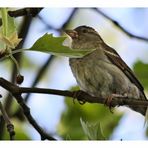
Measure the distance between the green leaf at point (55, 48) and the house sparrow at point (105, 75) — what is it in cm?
83

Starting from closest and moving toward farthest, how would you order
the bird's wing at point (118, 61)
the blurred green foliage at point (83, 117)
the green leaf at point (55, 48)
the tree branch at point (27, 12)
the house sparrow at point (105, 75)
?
the green leaf at point (55, 48)
the tree branch at point (27, 12)
the blurred green foliage at point (83, 117)
the house sparrow at point (105, 75)
the bird's wing at point (118, 61)

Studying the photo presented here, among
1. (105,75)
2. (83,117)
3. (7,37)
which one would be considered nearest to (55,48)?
(7,37)

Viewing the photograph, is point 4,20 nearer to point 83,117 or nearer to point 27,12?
point 27,12

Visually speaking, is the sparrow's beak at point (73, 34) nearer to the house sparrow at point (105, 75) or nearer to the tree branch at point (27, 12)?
the house sparrow at point (105, 75)

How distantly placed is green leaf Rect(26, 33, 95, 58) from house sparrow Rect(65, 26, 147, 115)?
32.5 inches

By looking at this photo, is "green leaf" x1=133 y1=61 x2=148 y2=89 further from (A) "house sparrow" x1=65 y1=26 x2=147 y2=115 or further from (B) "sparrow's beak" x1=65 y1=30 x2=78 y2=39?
(B) "sparrow's beak" x1=65 y1=30 x2=78 y2=39

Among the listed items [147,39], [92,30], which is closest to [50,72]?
[92,30]

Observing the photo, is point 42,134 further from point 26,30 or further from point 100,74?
point 100,74

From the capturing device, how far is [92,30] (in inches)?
99.6

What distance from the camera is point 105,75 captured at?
2094mm

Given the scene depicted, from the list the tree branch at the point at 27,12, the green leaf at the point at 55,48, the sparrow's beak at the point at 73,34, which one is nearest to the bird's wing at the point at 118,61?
the sparrow's beak at the point at 73,34

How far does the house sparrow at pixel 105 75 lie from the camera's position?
2039 mm

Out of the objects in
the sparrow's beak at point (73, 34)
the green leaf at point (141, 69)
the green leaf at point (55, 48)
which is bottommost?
the sparrow's beak at point (73, 34)
